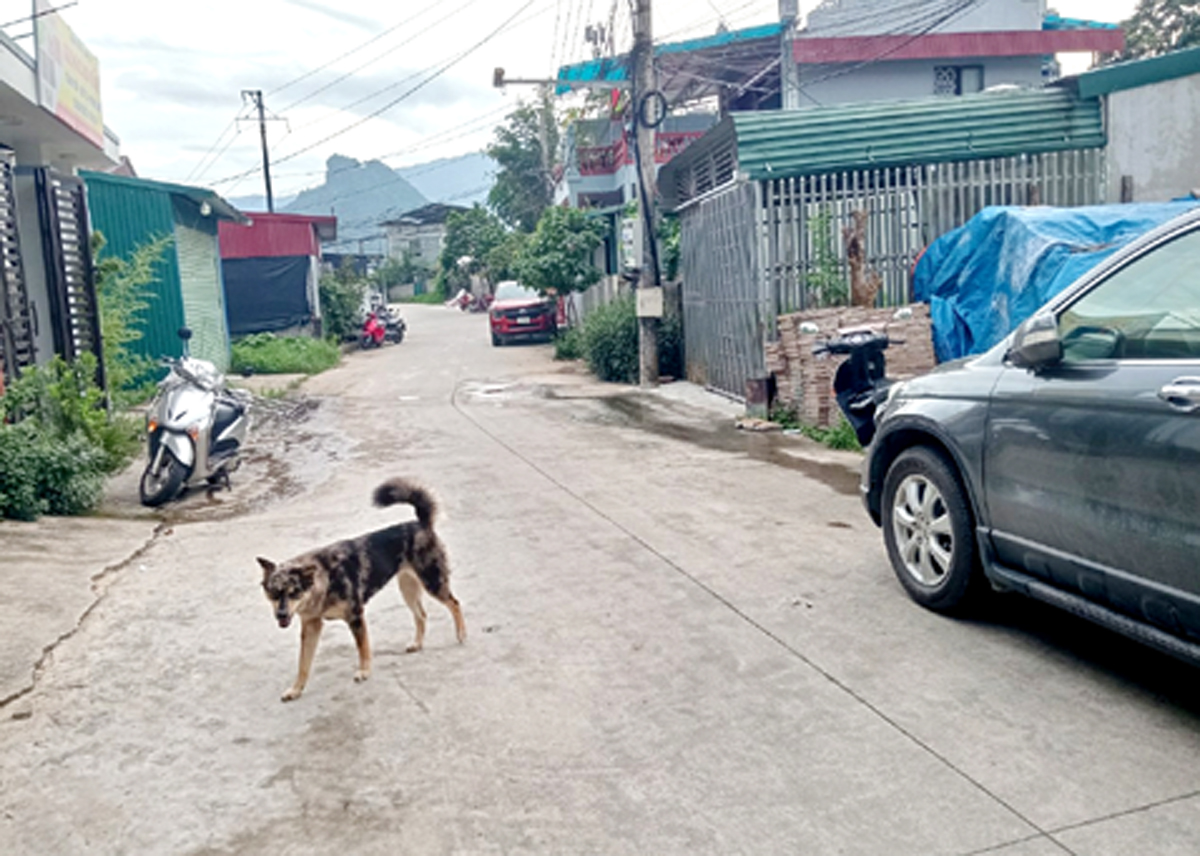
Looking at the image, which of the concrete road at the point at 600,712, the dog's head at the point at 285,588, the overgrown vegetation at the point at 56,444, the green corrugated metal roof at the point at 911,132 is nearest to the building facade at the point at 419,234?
the green corrugated metal roof at the point at 911,132

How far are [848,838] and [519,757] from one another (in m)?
1.13

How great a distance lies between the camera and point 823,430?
10461 millimetres

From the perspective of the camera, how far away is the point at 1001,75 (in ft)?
80.9

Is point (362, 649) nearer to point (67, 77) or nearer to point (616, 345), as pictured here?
point (67, 77)

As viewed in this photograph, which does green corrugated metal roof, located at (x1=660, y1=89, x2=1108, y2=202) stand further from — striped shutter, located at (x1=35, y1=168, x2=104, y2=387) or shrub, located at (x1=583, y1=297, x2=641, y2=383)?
striped shutter, located at (x1=35, y1=168, x2=104, y2=387)

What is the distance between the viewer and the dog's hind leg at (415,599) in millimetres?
4605

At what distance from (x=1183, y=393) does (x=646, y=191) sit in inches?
501

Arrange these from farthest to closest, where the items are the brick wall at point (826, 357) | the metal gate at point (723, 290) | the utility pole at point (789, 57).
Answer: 1. the utility pole at point (789, 57)
2. the metal gate at point (723, 290)
3. the brick wall at point (826, 357)

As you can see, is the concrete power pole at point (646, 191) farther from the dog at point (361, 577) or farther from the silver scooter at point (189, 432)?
the dog at point (361, 577)

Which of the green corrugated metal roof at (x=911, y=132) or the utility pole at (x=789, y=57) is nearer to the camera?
the green corrugated metal roof at (x=911, y=132)

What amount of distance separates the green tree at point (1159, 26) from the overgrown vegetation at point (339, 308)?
21243mm

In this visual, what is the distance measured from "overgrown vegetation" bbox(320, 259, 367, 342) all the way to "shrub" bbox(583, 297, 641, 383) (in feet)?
39.3

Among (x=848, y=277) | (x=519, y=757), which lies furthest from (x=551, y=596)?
(x=848, y=277)

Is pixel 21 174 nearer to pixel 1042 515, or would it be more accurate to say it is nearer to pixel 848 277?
pixel 848 277
